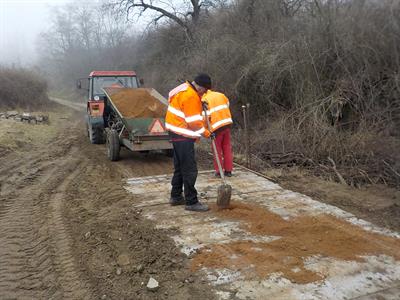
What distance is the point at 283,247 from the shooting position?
14.3ft

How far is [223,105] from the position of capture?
750 cm

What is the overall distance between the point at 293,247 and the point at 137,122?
5.57 meters

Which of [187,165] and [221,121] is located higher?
[221,121]

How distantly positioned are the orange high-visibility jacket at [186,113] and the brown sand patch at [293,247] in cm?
128

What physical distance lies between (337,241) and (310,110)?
17.2 ft

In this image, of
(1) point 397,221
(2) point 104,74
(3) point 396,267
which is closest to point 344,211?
(1) point 397,221

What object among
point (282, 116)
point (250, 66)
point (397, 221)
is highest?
point (250, 66)

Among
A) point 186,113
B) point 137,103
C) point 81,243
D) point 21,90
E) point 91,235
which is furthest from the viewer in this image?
point 21,90

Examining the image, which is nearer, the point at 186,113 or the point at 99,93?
the point at 186,113

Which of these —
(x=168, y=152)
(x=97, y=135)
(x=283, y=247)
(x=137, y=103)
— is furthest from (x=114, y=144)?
(x=283, y=247)

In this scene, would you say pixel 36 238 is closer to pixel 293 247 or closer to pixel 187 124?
pixel 187 124

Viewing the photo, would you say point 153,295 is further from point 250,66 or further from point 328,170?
point 250,66

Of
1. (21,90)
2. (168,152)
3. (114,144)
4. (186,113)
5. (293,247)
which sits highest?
(21,90)

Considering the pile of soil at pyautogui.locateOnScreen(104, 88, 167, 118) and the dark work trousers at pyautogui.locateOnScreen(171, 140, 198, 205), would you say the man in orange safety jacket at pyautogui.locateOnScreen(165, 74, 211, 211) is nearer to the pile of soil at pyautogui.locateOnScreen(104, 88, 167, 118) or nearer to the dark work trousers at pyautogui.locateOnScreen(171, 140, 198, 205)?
the dark work trousers at pyautogui.locateOnScreen(171, 140, 198, 205)
